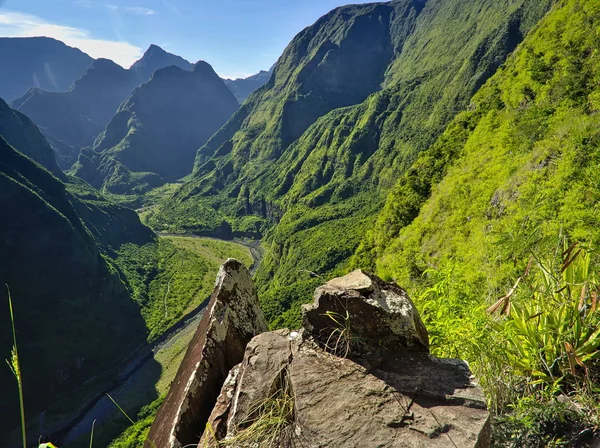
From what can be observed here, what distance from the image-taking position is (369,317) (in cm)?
521

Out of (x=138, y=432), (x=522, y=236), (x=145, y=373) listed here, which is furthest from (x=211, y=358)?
(x=145, y=373)

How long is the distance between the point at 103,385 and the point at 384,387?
10206cm

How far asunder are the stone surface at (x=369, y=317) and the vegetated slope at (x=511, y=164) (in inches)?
273

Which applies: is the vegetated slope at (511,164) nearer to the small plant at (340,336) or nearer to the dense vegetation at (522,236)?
the dense vegetation at (522,236)

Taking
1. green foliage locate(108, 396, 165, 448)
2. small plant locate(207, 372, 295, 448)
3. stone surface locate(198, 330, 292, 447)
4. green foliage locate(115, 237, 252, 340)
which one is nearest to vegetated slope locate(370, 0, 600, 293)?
stone surface locate(198, 330, 292, 447)

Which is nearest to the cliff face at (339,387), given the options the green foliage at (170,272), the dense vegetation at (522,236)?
the dense vegetation at (522,236)

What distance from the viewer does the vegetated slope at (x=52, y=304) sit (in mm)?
84250

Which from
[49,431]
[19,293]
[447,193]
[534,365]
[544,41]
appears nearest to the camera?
[534,365]

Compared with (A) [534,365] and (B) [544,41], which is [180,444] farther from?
(B) [544,41]

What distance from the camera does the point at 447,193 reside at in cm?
3134

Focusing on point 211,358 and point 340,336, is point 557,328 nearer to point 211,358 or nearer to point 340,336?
point 340,336

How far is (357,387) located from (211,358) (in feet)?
12.7

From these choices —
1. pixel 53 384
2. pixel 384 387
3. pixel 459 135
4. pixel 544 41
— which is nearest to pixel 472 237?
pixel 384 387

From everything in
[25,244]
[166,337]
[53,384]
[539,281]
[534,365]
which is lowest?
[166,337]
